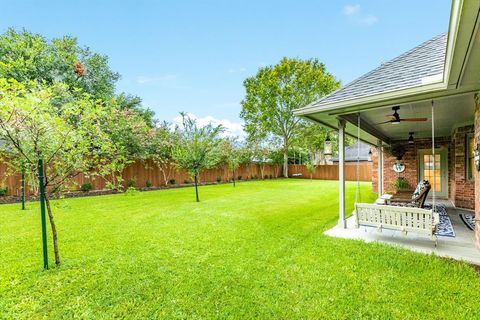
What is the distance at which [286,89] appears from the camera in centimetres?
2355

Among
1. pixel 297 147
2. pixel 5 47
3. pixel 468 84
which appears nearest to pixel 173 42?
pixel 5 47

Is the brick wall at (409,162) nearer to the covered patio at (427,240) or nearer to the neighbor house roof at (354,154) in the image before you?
the covered patio at (427,240)

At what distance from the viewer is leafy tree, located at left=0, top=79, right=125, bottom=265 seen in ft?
9.60

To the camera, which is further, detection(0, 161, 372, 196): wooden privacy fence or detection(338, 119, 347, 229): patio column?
detection(0, 161, 372, 196): wooden privacy fence

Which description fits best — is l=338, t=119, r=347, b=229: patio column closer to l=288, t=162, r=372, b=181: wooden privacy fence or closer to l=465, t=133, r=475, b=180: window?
l=465, t=133, r=475, b=180: window

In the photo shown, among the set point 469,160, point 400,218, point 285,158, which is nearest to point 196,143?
point 400,218

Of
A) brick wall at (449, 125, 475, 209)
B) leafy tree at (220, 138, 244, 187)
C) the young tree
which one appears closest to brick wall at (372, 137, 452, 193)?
brick wall at (449, 125, 475, 209)

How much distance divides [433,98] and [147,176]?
47.0 feet

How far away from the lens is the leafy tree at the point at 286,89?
2361 centimetres

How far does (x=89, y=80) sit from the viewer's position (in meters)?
17.0

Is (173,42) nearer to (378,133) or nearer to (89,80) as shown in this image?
(89,80)

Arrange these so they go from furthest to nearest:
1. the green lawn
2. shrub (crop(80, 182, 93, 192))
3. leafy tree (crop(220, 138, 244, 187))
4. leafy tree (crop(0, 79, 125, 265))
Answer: leafy tree (crop(220, 138, 244, 187)), shrub (crop(80, 182, 93, 192)), leafy tree (crop(0, 79, 125, 265)), the green lawn

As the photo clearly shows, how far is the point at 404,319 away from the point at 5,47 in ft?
64.1

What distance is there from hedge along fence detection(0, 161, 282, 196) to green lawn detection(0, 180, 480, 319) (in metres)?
3.67
